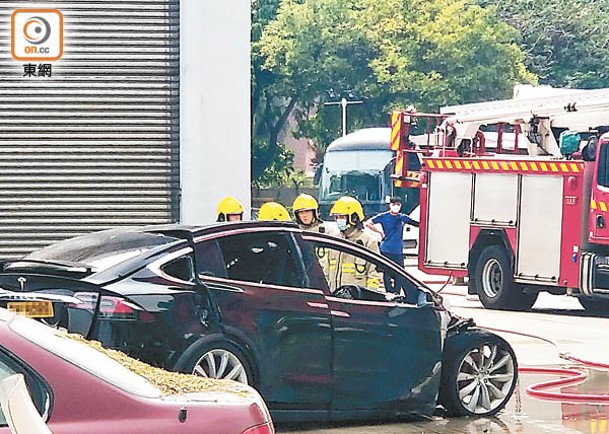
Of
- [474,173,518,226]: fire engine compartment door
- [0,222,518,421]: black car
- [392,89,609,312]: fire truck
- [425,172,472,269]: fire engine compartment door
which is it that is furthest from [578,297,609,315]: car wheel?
[0,222,518,421]: black car

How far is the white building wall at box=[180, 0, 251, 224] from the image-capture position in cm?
1382

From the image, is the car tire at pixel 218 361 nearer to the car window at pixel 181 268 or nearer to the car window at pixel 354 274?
the car window at pixel 181 268

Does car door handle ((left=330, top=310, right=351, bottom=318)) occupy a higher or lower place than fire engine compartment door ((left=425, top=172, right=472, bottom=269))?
higher

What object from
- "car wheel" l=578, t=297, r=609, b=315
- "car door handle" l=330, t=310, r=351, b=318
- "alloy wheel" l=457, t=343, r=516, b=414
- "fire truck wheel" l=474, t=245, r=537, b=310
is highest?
"car door handle" l=330, t=310, r=351, b=318

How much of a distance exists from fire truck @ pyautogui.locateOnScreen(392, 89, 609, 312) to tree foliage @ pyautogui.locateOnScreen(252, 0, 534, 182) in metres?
28.4

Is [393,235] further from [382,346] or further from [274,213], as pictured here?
[382,346]

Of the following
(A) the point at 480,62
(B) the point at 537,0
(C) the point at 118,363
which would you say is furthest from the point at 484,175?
(B) the point at 537,0

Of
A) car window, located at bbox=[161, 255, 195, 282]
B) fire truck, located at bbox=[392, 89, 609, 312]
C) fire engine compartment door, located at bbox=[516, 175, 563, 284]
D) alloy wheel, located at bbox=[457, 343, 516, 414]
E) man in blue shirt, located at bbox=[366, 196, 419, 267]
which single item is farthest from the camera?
fire engine compartment door, located at bbox=[516, 175, 563, 284]


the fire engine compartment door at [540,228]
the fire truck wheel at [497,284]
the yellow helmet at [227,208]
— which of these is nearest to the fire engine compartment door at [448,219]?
the fire truck wheel at [497,284]

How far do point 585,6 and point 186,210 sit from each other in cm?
4928

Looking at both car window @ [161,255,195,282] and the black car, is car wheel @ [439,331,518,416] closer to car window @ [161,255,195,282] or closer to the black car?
the black car

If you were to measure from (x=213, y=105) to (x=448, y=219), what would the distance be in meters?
7.64

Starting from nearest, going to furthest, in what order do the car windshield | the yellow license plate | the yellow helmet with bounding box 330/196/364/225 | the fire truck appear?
the car windshield, the yellow license plate, the yellow helmet with bounding box 330/196/364/225, the fire truck

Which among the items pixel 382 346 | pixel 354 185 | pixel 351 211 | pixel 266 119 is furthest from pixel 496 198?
pixel 266 119
